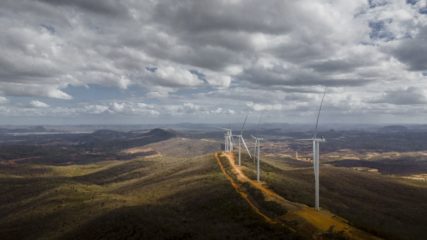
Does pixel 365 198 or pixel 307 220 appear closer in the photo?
pixel 307 220

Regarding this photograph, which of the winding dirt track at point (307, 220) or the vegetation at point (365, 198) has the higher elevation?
the winding dirt track at point (307, 220)

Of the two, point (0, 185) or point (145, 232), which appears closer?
point (145, 232)

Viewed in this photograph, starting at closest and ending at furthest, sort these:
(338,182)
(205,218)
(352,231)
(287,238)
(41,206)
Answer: (287,238) < (352,231) < (205,218) < (41,206) < (338,182)

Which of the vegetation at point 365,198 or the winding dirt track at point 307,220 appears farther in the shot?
the vegetation at point 365,198

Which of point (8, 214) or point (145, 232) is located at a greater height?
point (145, 232)

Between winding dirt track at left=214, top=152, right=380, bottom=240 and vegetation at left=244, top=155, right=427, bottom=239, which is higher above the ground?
winding dirt track at left=214, top=152, right=380, bottom=240

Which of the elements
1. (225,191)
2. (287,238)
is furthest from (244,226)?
(225,191)

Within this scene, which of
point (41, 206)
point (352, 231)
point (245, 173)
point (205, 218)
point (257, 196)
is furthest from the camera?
point (245, 173)

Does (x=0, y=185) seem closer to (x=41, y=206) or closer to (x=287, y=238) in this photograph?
(x=41, y=206)

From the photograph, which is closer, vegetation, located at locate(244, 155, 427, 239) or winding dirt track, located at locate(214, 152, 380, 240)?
winding dirt track, located at locate(214, 152, 380, 240)

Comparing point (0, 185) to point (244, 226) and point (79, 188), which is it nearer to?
point (79, 188)

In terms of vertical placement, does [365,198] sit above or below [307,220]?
below
